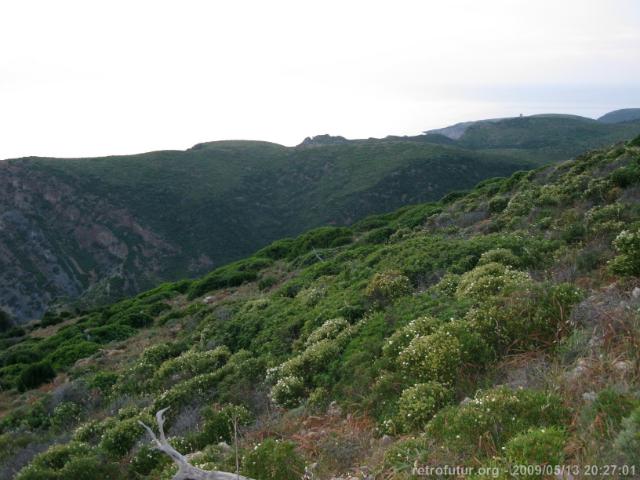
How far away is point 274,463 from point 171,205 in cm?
7941

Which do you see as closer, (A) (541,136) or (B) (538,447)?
(B) (538,447)

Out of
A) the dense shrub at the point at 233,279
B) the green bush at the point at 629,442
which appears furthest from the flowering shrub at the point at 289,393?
the dense shrub at the point at 233,279

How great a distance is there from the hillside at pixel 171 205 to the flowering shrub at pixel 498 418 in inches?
2139

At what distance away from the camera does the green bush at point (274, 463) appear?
16.9ft

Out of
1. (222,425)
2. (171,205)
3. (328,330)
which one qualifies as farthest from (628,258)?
(171,205)

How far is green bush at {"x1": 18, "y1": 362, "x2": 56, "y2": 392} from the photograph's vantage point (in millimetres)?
16641

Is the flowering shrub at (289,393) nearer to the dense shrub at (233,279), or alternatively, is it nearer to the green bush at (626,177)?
the green bush at (626,177)

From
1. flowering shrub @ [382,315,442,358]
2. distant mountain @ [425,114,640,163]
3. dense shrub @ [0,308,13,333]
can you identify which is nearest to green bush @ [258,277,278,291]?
flowering shrub @ [382,315,442,358]

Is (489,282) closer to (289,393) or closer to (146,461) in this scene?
(289,393)

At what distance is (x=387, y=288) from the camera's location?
10.0m

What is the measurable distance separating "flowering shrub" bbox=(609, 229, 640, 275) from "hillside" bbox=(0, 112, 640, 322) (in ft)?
177

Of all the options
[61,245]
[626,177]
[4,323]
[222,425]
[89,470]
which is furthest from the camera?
[61,245]

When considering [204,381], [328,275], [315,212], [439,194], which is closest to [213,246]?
[315,212]

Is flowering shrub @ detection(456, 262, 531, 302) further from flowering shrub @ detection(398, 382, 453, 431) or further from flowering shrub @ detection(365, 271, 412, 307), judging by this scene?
flowering shrub @ detection(398, 382, 453, 431)
